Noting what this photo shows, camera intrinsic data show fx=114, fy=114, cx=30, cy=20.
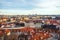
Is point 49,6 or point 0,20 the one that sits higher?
point 49,6

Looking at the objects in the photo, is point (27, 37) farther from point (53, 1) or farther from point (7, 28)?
point (53, 1)

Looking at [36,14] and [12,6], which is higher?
[12,6]

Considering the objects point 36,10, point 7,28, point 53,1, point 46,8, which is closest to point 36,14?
point 36,10

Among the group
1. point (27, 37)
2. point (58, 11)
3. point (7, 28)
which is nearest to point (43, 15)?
point (58, 11)

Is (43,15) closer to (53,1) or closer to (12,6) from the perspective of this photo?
(53,1)

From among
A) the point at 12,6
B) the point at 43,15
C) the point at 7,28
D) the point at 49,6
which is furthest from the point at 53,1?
the point at 7,28

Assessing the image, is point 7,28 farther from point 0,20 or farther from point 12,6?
point 12,6

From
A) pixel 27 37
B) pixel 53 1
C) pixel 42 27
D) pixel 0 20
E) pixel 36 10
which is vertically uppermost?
pixel 53 1
